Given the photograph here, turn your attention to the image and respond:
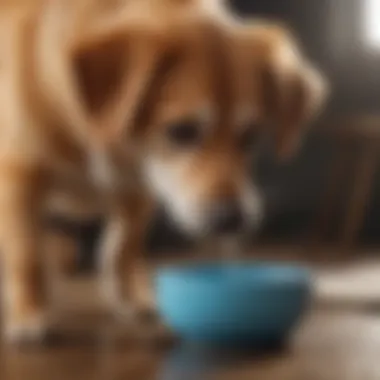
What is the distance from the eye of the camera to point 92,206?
1.63 m

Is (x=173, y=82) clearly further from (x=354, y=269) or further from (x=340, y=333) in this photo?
(x=354, y=269)

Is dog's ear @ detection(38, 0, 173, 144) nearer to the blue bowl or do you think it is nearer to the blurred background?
the blue bowl

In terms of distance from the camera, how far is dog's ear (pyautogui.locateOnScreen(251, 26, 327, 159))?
1.40 m

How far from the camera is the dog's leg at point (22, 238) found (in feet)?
4.60

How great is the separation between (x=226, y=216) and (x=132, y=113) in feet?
0.51

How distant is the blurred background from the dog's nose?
48.8 inches

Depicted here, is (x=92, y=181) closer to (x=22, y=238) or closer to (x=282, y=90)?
(x=22, y=238)

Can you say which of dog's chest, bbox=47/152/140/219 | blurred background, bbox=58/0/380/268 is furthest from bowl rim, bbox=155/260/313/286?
blurred background, bbox=58/0/380/268

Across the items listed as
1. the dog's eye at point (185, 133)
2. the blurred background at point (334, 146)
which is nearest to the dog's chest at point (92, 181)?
the dog's eye at point (185, 133)

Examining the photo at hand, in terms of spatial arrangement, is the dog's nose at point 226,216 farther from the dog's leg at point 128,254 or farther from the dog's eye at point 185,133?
the dog's leg at point 128,254

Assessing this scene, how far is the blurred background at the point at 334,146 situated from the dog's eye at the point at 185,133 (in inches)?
49.2

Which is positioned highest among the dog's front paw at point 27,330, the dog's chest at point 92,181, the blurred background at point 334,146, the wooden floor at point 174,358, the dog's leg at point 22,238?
the blurred background at point 334,146

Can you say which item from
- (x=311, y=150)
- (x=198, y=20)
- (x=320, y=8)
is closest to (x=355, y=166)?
(x=311, y=150)

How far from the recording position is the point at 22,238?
1.43 meters
